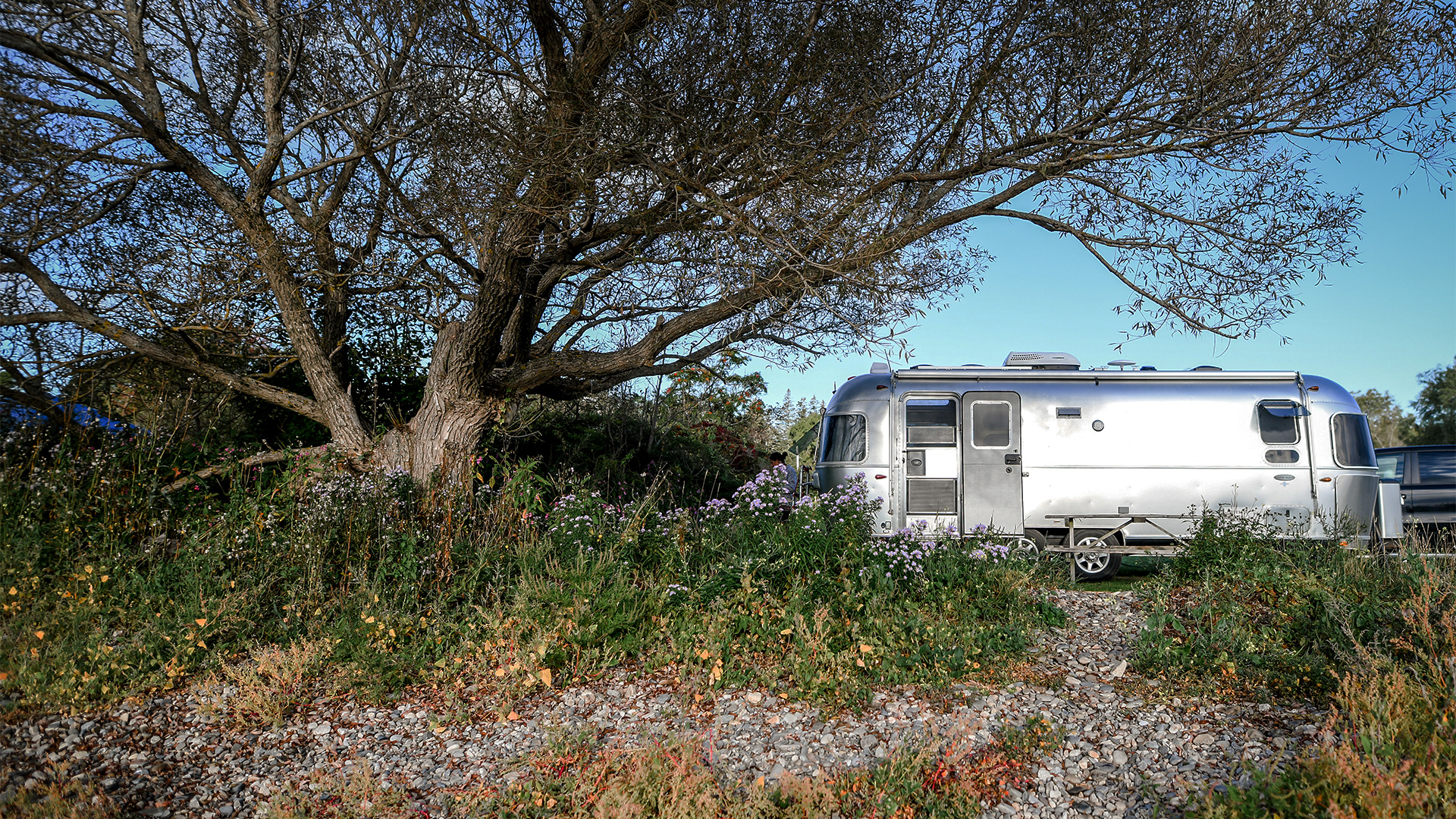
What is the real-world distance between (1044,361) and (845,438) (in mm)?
2668

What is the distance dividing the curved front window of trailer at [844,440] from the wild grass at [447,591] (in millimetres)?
2703

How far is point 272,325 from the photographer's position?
30.9 feet

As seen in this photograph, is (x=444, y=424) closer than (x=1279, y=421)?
Yes

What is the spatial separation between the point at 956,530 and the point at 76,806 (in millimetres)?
7934

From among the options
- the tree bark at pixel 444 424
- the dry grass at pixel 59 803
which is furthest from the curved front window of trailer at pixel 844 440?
the dry grass at pixel 59 803

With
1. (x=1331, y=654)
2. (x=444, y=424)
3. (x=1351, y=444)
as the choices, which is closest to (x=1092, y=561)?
(x=1351, y=444)

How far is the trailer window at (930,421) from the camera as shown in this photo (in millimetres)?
9562

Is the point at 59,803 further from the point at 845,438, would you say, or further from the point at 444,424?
the point at 845,438

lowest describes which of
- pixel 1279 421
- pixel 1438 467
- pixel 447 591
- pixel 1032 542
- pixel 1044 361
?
pixel 447 591

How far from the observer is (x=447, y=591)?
573cm

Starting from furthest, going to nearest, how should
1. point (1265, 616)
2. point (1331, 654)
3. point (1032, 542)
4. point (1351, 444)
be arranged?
1. point (1351, 444)
2. point (1032, 542)
3. point (1265, 616)
4. point (1331, 654)

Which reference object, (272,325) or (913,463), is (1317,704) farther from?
(272,325)

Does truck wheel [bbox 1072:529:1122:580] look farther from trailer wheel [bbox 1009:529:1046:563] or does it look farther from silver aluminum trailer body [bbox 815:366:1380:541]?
trailer wheel [bbox 1009:529:1046:563]

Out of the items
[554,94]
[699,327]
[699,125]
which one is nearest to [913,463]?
[699,327]
